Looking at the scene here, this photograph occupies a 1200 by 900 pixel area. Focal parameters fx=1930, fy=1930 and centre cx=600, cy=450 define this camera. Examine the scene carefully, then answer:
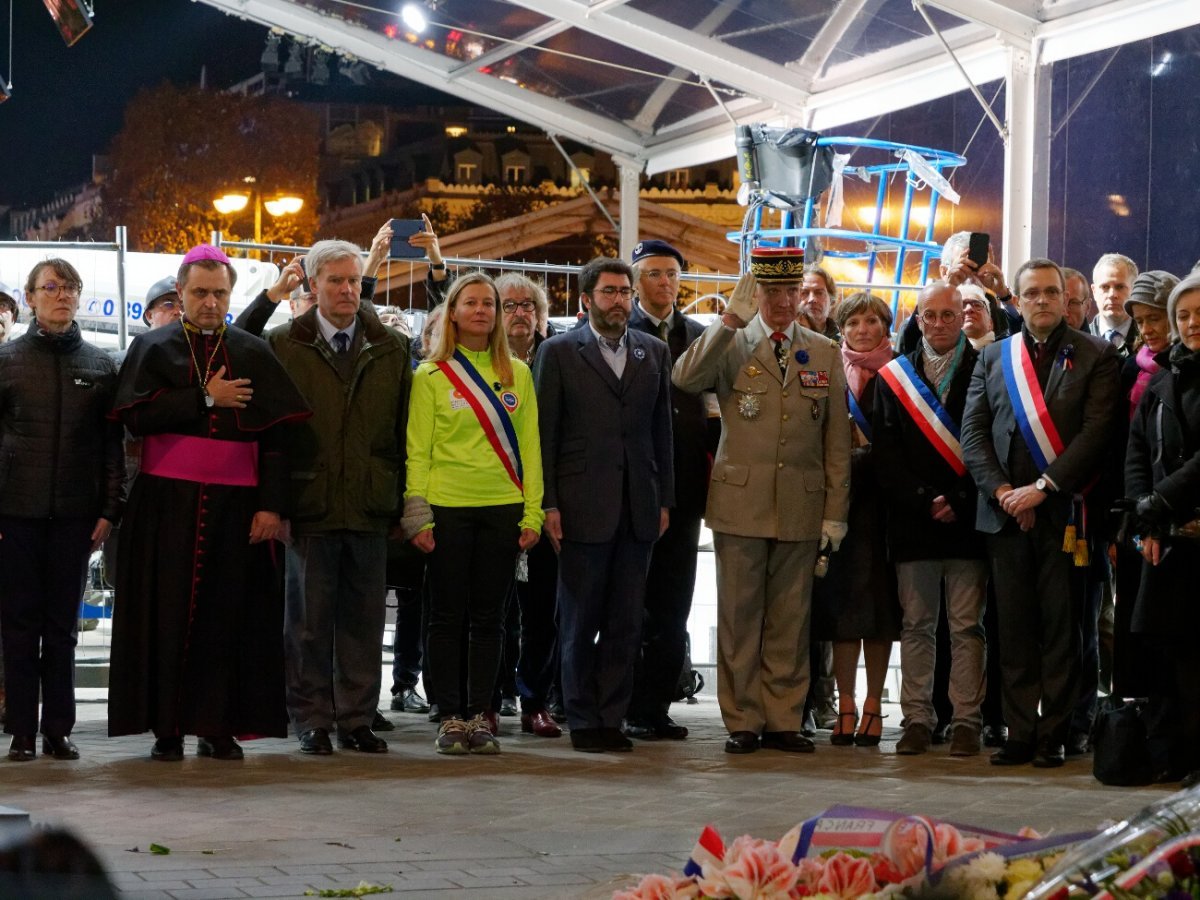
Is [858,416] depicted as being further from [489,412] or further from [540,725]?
[540,725]

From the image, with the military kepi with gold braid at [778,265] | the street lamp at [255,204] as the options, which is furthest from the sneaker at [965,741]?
the street lamp at [255,204]

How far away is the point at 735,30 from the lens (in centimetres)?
1622

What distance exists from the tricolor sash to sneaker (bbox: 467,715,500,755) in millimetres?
2117

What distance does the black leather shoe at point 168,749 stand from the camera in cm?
740

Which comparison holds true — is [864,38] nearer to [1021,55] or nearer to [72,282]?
[1021,55]

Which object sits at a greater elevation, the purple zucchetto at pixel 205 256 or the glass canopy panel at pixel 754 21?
the glass canopy panel at pixel 754 21

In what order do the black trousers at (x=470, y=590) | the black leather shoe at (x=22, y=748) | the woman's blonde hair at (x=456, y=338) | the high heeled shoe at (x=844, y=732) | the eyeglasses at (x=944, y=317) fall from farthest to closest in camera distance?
the high heeled shoe at (x=844, y=732)
the eyeglasses at (x=944, y=317)
the woman's blonde hair at (x=456, y=338)
the black trousers at (x=470, y=590)
the black leather shoe at (x=22, y=748)

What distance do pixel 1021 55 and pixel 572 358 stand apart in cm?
716

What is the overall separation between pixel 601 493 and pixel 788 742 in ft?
4.26

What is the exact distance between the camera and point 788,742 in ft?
26.3

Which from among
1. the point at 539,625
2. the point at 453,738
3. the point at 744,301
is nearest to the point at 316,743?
the point at 453,738

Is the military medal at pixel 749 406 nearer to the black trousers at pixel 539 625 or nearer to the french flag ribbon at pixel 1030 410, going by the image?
the french flag ribbon at pixel 1030 410

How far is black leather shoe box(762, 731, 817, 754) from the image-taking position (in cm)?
799

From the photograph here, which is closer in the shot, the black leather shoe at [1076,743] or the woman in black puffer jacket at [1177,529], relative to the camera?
the woman in black puffer jacket at [1177,529]
